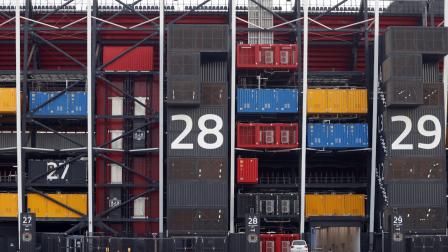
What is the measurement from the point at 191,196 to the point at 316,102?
1560cm

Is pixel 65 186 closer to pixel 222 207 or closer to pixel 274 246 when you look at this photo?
pixel 222 207

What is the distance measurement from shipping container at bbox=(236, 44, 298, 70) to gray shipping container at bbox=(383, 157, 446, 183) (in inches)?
528

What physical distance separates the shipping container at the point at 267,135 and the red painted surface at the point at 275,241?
337 inches

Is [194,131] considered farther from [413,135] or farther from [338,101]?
[413,135]

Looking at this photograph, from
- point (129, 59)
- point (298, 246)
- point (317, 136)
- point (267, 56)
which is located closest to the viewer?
point (298, 246)

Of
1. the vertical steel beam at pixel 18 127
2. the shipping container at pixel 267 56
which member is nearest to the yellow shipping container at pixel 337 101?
the shipping container at pixel 267 56

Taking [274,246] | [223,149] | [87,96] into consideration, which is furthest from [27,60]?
[274,246]

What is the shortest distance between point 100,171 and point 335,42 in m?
27.7

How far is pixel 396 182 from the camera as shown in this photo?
7231 cm

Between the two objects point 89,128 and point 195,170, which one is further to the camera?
point 89,128

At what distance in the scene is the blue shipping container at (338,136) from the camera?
75.6 metres

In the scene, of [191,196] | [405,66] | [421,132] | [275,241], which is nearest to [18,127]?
[191,196]

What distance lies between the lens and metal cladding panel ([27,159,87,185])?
7700 cm

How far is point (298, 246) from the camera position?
67.7m
